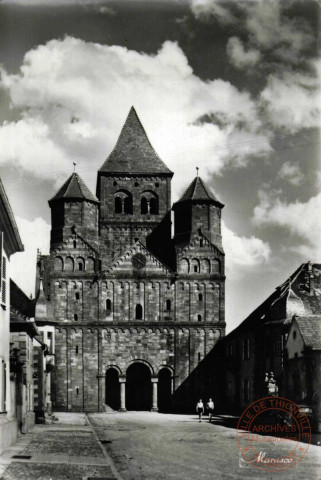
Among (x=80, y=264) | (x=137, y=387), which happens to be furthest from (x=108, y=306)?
(x=137, y=387)

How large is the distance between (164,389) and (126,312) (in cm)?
680

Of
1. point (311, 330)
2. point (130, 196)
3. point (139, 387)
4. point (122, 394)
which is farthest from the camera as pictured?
point (130, 196)

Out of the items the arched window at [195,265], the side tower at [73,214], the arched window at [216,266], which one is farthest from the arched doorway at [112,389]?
the arched window at [216,266]

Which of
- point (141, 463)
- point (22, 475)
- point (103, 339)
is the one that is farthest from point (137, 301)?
point (22, 475)

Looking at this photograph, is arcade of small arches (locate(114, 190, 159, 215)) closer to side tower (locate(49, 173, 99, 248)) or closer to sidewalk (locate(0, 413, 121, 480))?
side tower (locate(49, 173, 99, 248))

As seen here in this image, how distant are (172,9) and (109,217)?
53.9 metres

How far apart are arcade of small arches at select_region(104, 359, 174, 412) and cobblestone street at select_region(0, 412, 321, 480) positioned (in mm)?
29038

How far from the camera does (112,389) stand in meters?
62.7

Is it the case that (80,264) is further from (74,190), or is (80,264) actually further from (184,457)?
(184,457)

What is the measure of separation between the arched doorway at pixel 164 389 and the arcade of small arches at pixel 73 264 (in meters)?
10.0

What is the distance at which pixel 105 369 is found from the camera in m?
61.9

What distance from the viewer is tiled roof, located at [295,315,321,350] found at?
38.9 m

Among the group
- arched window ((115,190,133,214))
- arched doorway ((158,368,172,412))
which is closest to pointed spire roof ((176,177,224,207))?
arched window ((115,190,133,214))

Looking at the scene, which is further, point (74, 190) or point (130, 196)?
point (130, 196)
